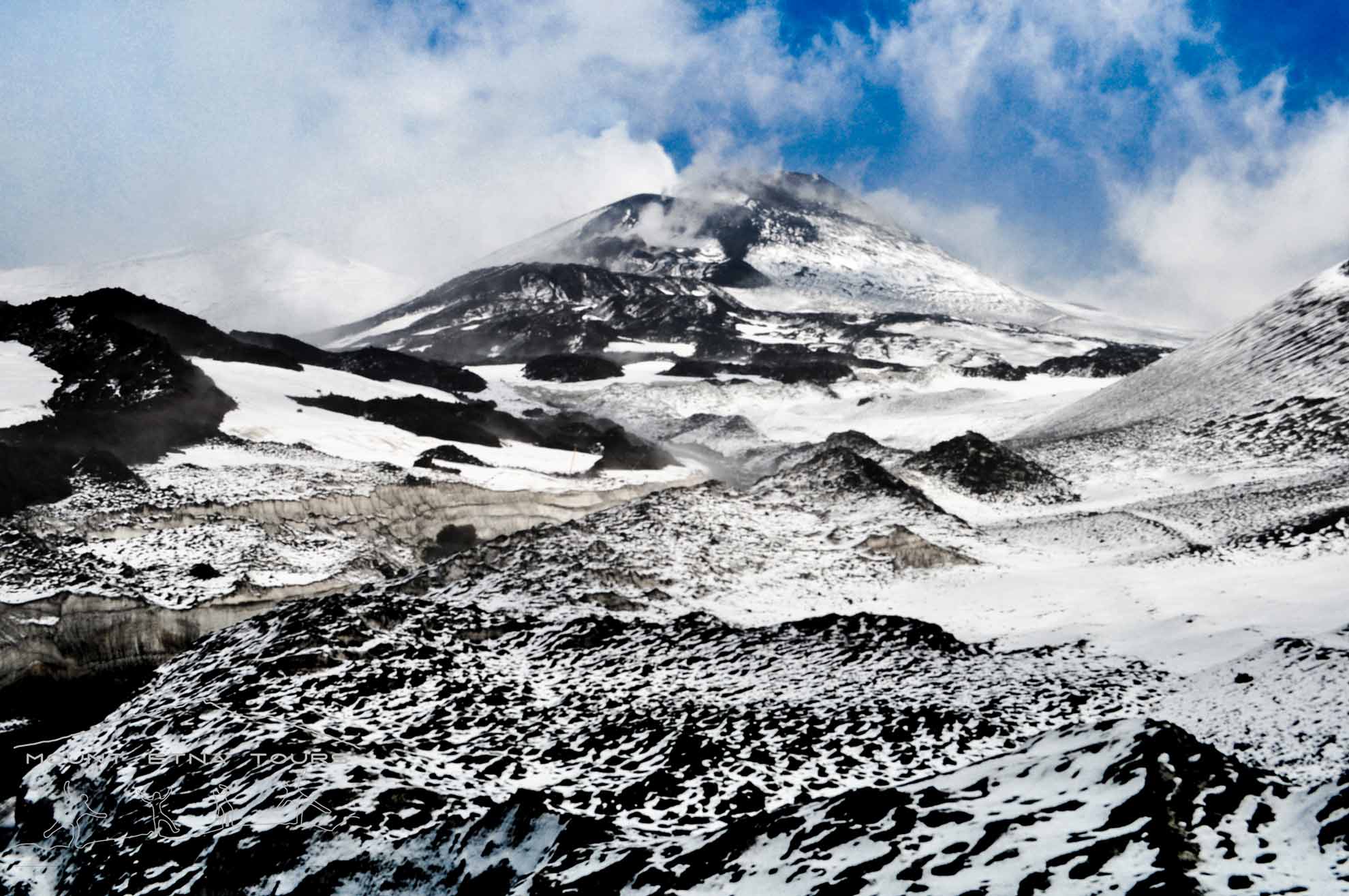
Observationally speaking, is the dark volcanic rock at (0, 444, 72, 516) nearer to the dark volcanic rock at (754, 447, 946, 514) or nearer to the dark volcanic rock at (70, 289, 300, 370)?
the dark volcanic rock at (754, 447, 946, 514)

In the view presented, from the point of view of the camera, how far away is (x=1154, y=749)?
25.1ft

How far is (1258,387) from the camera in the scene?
52.9 meters

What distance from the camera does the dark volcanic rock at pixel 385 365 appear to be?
8844 cm

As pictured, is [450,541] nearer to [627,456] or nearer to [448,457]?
[448,457]

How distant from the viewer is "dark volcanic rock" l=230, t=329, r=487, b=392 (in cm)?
8844

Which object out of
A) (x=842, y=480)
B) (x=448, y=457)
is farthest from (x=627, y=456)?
(x=842, y=480)

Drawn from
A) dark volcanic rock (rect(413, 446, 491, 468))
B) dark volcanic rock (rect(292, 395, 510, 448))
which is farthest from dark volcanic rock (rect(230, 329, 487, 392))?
dark volcanic rock (rect(413, 446, 491, 468))

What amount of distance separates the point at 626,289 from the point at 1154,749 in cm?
17284

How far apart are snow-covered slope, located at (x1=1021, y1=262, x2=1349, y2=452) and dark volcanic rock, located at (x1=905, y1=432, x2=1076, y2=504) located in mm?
10202

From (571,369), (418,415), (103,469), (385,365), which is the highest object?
(385,365)

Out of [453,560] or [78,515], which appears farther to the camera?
[78,515]

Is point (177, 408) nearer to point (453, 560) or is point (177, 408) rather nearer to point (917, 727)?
point (453, 560)

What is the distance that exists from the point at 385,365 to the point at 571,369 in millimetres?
20702

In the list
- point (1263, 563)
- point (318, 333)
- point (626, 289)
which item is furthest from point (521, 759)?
point (318, 333)
